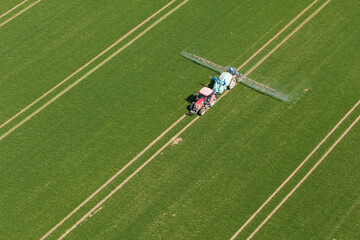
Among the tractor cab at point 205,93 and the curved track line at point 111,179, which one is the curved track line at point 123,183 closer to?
the curved track line at point 111,179

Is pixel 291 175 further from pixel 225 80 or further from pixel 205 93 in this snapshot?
pixel 225 80

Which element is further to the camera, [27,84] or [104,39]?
[104,39]

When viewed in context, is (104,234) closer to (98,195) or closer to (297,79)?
(98,195)

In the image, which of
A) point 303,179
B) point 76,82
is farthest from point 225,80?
point 76,82

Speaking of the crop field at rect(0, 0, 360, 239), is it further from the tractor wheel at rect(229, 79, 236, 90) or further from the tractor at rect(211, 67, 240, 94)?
the tractor at rect(211, 67, 240, 94)

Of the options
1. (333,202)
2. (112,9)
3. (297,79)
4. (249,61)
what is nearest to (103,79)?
(112,9)

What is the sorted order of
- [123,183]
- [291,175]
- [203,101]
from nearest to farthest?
[291,175] < [123,183] < [203,101]
